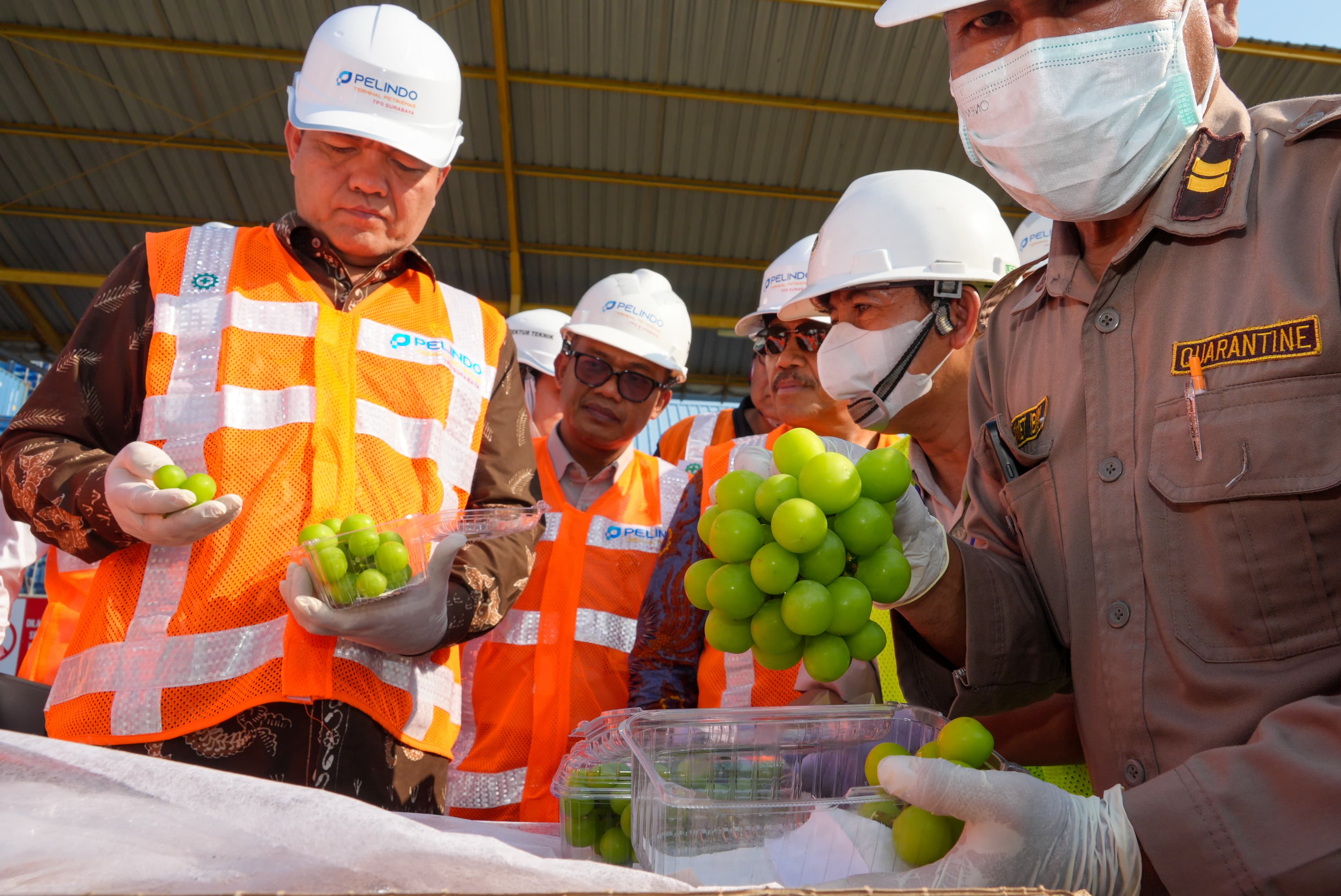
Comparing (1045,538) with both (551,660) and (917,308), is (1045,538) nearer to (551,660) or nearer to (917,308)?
(917,308)

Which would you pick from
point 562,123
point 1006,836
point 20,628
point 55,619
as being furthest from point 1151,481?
point 562,123

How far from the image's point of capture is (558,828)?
6.35ft

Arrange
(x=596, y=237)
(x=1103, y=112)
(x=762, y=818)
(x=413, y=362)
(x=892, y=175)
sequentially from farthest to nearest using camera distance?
(x=596, y=237) → (x=892, y=175) → (x=413, y=362) → (x=1103, y=112) → (x=762, y=818)

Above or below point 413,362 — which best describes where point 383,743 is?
below

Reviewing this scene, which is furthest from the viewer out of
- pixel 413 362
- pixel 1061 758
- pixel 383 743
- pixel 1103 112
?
pixel 413 362

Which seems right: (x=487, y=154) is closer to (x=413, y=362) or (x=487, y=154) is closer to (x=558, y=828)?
(x=413, y=362)

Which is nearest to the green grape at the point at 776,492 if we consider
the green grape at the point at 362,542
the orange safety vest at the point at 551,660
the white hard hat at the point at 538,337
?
the green grape at the point at 362,542

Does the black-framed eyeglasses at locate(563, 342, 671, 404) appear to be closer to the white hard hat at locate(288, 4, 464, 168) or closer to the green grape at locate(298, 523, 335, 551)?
the white hard hat at locate(288, 4, 464, 168)

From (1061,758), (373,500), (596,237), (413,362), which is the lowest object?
(1061,758)

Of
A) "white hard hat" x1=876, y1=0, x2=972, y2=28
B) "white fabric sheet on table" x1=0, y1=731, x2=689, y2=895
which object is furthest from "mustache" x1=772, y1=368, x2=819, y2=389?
"white fabric sheet on table" x1=0, y1=731, x2=689, y2=895

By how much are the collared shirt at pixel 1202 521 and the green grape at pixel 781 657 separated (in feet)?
1.50

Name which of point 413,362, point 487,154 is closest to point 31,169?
point 487,154

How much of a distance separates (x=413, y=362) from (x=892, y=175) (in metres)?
1.68

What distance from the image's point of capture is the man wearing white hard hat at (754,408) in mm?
4766
